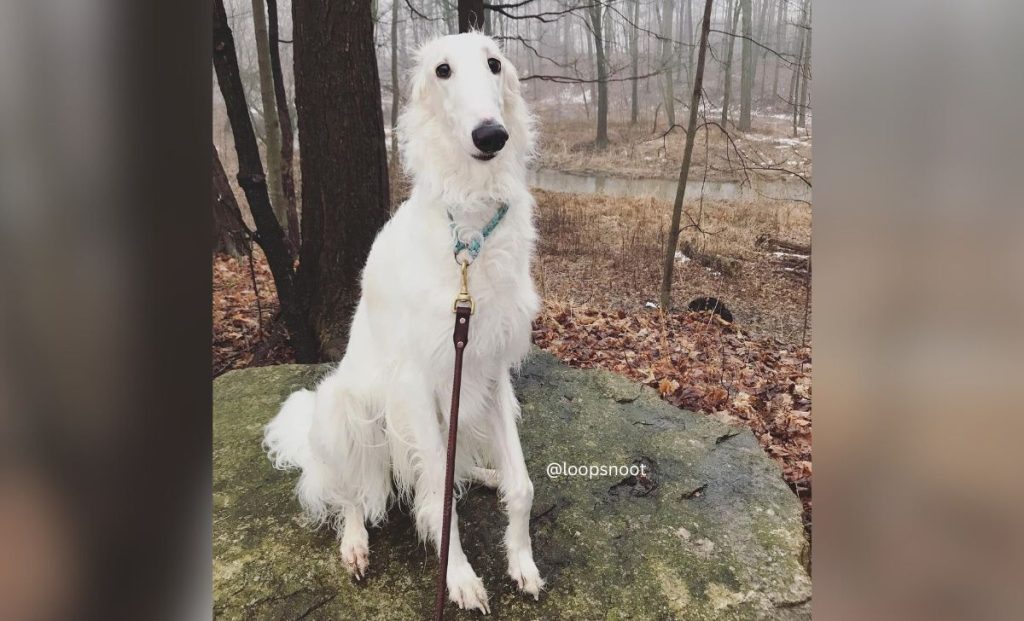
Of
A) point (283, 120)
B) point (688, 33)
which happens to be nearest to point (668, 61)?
point (688, 33)

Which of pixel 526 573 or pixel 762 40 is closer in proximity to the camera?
pixel 526 573

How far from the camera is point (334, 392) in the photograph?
138cm

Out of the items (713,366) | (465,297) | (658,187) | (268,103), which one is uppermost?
(268,103)

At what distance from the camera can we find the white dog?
1.16 metres

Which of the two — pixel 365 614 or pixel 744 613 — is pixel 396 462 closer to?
pixel 365 614

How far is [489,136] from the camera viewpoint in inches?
38.7

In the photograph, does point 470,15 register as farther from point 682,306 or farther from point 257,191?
point 682,306

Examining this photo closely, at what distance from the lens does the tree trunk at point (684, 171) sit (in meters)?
1.41

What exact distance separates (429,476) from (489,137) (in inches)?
31.3

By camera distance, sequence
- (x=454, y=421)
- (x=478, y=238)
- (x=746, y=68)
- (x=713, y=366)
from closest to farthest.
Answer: (x=454, y=421) → (x=478, y=238) → (x=746, y=68) → (x=713, y=366)
